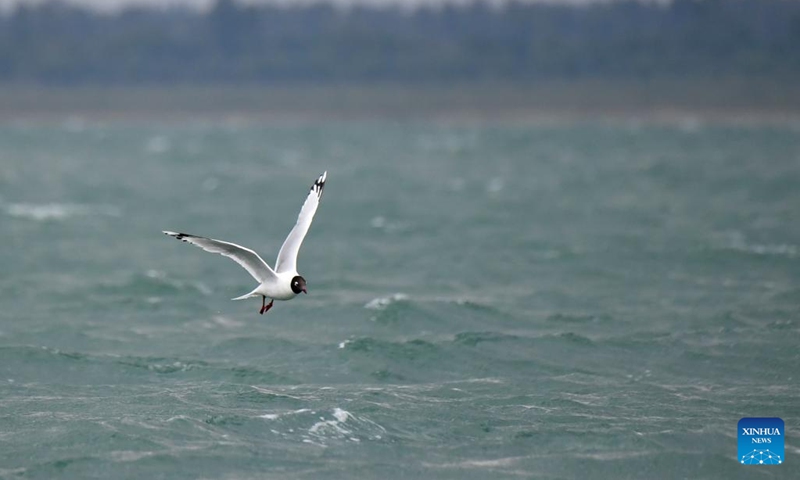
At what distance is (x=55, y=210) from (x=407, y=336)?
2313 cm

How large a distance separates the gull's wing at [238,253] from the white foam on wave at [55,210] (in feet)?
78.6

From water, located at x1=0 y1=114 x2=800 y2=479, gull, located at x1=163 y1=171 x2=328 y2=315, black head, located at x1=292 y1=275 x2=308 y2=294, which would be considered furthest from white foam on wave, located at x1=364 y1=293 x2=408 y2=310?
black head, located at x1=292 y1=275 x2=308 y2=294

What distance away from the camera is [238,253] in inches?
631

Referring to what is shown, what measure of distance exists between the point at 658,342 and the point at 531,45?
542ft

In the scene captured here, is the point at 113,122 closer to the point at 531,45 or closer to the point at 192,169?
the point at 531,45

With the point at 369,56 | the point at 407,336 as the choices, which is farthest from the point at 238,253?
the point at 369,56

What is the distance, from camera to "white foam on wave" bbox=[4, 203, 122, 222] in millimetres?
40188

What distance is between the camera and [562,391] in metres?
18.2

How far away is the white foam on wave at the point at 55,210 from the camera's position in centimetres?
4019

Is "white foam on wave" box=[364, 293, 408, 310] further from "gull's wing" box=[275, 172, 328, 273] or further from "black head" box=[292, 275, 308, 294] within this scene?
"black head" box=[292, 275, 308, 294]

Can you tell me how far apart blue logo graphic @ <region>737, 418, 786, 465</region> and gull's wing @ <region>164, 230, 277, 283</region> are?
5835 mm

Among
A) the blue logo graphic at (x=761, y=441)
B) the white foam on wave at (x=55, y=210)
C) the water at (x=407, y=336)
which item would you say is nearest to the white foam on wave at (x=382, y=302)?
the water at (x=407, y=336)

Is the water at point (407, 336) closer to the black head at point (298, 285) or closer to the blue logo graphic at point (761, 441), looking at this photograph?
the blue logo graphic at point (761, 441)

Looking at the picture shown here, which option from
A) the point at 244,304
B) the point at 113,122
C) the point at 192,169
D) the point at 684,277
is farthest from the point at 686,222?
the point at 113,122
